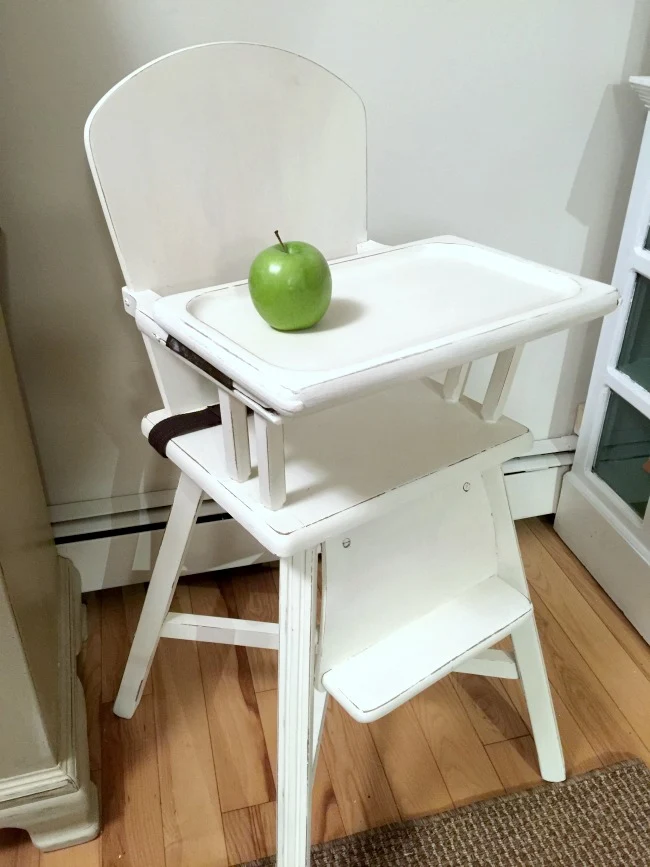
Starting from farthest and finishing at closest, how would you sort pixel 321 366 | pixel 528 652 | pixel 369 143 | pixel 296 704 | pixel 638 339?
pixel 638 339, pixel 369 143, pixel 528 652, pixel 296 704, pixel 321 366

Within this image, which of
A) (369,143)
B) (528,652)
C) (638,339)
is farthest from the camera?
(638,339)

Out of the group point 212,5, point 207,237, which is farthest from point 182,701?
point 212,5

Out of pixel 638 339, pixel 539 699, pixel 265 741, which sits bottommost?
pixel 265 741

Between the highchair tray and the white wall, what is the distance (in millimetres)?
341

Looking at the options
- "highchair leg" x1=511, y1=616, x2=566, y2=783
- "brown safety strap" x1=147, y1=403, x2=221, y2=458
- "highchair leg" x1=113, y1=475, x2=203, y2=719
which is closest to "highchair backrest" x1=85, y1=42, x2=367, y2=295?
"brown safety strap" x1=147, y1=403, x2=221, y2=458

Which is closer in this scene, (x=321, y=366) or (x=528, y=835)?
(x=321, y=366)

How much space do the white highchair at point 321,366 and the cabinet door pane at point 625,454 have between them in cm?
48

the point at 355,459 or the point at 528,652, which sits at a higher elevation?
the point at 355,459

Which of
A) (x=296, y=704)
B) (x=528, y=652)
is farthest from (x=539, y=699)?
(x=296, y=704)

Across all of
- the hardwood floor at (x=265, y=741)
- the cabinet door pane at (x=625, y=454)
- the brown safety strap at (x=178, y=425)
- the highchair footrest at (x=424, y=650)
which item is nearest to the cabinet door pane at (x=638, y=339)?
the cabinet door pane at (x=625, y=454)

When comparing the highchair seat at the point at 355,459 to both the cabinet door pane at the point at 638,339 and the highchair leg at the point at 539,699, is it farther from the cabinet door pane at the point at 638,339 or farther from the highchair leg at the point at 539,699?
the cabinet door pane at the point at 638,339

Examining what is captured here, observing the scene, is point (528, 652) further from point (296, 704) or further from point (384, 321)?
point (384, 321)

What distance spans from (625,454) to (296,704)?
825 mm

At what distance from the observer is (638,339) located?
1.20 meters
